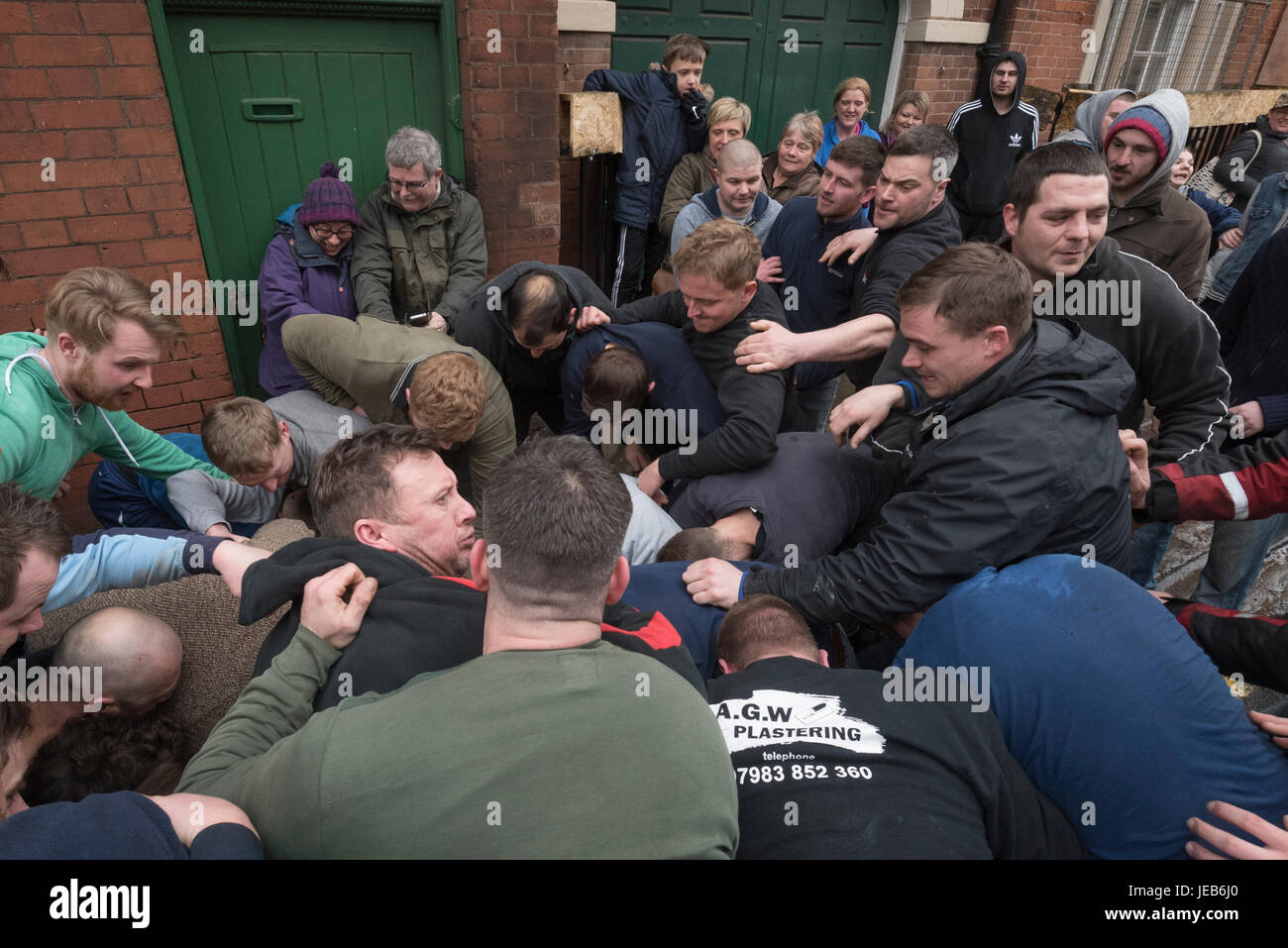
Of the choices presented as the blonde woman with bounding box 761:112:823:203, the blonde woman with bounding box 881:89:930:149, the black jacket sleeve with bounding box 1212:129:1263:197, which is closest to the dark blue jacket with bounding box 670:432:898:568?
the blonde woman with bounding box 761:112:823:203

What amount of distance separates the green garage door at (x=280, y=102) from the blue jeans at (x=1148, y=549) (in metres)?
4.09

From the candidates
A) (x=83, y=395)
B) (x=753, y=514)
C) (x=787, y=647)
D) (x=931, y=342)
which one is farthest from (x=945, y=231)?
(x=83, y=395)

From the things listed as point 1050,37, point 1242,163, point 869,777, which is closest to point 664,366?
point 869,777

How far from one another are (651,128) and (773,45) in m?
1.74

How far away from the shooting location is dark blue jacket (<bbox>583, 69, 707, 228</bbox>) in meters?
4.73

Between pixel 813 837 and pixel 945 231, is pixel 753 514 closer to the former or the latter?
pixel 813 837

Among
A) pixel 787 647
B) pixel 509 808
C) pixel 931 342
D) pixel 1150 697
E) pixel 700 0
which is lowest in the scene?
pixel 787 647

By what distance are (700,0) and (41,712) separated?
575 centimetres

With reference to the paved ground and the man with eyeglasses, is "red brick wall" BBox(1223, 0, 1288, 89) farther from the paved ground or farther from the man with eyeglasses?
the man with eyeglasses

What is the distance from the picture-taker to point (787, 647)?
1750mm

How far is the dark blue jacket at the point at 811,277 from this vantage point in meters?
3.57

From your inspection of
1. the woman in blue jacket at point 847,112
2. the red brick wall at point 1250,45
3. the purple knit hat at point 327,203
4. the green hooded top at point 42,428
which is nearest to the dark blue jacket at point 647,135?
the woman in blue jacket at point 847,112

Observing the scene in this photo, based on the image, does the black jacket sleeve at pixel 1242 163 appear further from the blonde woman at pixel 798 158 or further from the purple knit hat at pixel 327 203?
the purple knit hat at pixel 327 203

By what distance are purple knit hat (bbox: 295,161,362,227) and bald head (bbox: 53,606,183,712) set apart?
2550mm
